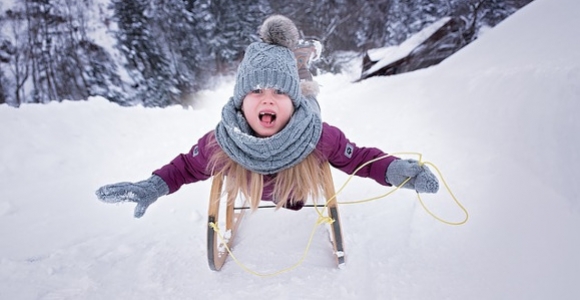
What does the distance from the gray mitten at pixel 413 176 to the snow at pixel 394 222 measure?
0.42 metres

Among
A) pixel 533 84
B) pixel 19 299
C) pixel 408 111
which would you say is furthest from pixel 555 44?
pixel 19 299

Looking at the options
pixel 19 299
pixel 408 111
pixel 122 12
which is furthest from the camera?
pixel 122 12

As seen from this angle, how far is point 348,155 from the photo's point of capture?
1703 mm

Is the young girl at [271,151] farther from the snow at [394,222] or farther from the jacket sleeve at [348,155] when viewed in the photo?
the snow at [394,222]

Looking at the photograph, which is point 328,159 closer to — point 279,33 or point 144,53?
point 279,33

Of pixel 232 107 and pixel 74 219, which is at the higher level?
pixel 232 107

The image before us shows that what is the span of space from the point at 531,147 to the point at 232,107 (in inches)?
66.9

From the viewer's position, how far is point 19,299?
1.40 metres

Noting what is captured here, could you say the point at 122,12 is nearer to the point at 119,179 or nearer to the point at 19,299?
the point at 119,179

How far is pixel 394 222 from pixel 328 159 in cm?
66

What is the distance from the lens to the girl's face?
1535 mm

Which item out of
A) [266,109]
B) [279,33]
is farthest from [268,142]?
[279,33]

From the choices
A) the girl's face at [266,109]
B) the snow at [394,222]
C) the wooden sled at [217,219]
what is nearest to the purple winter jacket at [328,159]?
the wooden sled at [217,219]

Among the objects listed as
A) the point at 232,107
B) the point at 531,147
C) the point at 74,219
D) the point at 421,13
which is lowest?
the point at 74,219
